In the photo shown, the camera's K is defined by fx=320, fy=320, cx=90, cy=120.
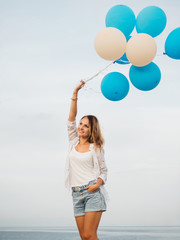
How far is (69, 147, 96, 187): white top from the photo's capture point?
2.98 metres

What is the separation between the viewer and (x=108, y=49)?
10.5ft

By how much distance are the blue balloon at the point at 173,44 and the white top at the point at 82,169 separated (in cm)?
136

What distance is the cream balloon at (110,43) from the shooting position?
3.17 metres

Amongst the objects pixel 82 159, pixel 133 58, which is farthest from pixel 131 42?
pixel 82 159

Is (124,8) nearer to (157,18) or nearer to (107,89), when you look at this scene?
(157,18)

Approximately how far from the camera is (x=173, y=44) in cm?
331

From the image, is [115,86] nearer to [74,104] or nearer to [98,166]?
[74,104]

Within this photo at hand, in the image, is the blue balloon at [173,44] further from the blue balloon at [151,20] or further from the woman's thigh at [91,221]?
the woman's thigh at [91,221]

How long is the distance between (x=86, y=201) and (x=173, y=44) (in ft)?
5.94

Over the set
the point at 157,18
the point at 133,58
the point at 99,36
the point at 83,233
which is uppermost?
the point at 157,18

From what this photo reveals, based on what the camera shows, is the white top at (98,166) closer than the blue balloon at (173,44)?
Yes

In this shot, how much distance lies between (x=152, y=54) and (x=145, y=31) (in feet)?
1.13

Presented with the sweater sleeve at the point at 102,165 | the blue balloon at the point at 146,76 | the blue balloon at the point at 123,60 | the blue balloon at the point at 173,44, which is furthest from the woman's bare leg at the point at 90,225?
the blue balloon at the point at 173,44

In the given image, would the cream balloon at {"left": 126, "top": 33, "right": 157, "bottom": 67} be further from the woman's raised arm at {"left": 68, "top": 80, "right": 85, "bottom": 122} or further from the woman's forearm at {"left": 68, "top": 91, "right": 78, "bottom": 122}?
the woman's forearm at {"left": 68, "top": 91, "right": 78, "bottom": 122}
